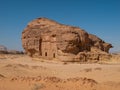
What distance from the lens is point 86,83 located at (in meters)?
11.0

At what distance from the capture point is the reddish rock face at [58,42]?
113 feet

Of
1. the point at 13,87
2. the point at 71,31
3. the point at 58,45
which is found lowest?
the point at 13,87

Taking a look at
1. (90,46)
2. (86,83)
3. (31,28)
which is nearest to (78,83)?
(86,83)

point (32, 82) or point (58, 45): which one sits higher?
point (58, 45)

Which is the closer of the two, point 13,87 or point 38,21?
point 13,87

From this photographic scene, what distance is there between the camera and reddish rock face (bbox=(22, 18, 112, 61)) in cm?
3431

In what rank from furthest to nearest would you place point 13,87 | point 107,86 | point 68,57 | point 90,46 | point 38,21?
point 38,21 → point 90,46 → point 68,57 → point 13,87 → point 107,86

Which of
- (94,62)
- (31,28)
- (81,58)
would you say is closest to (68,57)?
(81,58)

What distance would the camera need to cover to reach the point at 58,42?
116 ft

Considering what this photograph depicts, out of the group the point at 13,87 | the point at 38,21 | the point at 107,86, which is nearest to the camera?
the point at 107,86

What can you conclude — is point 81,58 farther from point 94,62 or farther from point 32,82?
point 32,82

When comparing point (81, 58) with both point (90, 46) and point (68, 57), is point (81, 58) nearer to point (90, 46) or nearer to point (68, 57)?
point (68, 57)

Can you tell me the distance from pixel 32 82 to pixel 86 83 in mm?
2951

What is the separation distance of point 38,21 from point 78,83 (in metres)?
31.2
